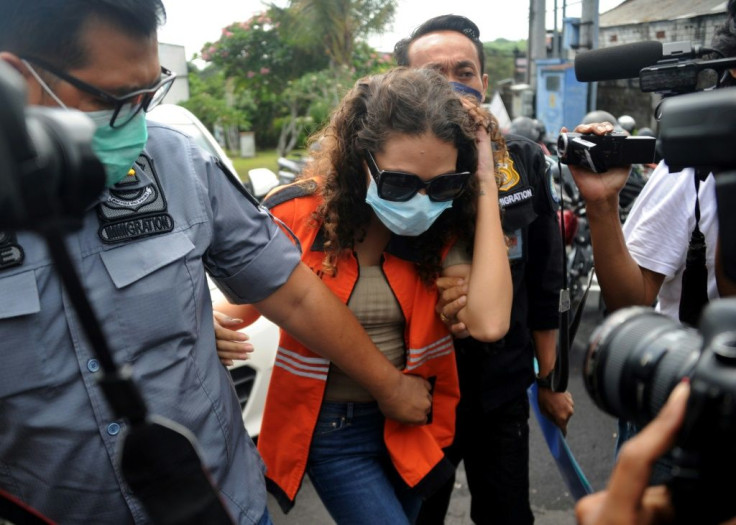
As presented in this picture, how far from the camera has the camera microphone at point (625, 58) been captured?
5.83 ft

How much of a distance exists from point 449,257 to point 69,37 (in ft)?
3.84

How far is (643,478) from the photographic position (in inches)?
34.6

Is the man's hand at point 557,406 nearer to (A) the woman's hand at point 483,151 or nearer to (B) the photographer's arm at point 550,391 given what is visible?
(B) the photographer's arm at point 550,391

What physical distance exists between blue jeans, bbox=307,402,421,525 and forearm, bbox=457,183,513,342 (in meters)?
0.38

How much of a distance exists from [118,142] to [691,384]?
43.0 inches

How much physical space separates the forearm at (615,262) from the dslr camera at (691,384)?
3.20ft

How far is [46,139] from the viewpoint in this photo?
1.93ft

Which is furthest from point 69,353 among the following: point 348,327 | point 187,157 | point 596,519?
point 596,519

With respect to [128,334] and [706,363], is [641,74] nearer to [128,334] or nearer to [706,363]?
[706,363]

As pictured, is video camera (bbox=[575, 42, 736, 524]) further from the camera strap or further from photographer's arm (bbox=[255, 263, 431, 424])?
the camera strap

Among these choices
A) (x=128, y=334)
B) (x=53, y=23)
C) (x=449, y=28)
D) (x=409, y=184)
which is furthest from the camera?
(x=449, y=28)

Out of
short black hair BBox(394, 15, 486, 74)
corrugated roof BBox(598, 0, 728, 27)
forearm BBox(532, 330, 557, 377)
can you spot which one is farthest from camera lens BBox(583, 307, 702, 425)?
corrugated roof BBox(598, 0, 728, 27)

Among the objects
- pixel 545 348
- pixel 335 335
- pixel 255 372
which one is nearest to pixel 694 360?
pixel 335 335

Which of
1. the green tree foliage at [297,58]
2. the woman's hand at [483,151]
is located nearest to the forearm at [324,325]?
the woman's hand at [483,151]
